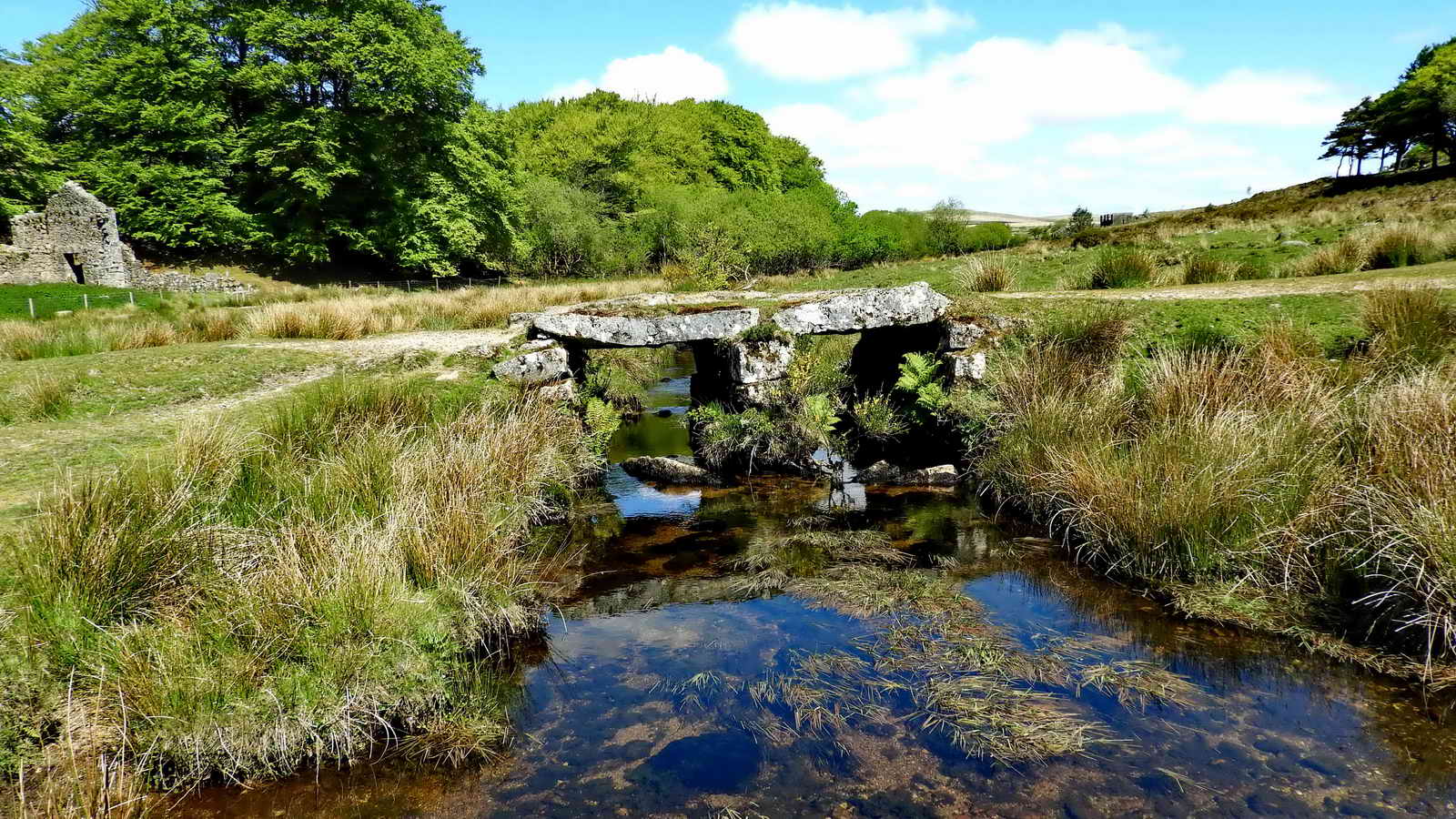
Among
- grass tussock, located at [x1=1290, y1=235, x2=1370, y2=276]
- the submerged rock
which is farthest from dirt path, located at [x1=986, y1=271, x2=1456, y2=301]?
the submerged rock

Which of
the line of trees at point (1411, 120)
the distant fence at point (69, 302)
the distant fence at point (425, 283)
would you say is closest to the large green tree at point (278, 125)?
the distant fence at point (425, 283)

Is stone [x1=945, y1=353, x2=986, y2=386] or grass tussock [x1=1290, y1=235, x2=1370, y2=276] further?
grass tussock [x1=1290, y1=235, x2=1370, y2=276]

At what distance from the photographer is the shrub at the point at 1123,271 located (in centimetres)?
1264

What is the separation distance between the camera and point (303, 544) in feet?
14.4

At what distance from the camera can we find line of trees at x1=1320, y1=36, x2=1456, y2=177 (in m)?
39.1

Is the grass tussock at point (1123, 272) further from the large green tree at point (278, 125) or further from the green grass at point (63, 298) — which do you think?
the large green tree at point (278, 125)

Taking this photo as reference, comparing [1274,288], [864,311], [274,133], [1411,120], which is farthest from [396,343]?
[1411,120]

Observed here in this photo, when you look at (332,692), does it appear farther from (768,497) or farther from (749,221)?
(749,221)

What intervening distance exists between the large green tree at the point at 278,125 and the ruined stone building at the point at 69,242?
2.37 metres

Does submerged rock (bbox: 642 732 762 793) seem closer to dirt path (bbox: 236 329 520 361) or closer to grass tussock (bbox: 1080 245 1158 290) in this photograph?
dirt path (bbox: 236 329 520 361)

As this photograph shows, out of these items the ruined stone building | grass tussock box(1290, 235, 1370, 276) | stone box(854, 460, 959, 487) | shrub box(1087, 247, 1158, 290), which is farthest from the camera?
the ruined stone building

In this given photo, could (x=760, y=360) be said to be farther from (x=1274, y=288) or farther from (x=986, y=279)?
(x=1274, y=288)

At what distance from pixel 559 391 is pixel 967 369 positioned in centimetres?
514

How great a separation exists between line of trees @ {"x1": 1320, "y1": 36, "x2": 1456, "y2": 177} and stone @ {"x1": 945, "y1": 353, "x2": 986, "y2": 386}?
45.5m
